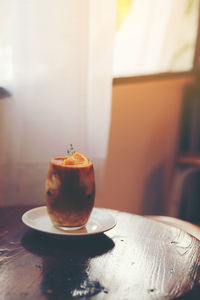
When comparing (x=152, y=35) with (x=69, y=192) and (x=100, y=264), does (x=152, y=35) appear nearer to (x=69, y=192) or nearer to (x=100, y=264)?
(x=69, y=192)

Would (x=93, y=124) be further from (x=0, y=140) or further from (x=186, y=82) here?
(x=186, y=82)

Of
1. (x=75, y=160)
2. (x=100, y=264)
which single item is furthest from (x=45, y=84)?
(x=100, y=264)

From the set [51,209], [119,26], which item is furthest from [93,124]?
[51,209]

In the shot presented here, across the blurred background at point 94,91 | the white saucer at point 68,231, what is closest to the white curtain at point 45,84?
the blurred background at point 94,91

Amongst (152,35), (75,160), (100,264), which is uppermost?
(152,35)

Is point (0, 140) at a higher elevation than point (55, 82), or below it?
below

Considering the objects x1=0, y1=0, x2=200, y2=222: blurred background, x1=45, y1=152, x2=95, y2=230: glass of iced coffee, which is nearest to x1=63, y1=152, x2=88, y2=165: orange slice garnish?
x1=45, y1=152, x2=95, y2=230: glass of iced coffee
